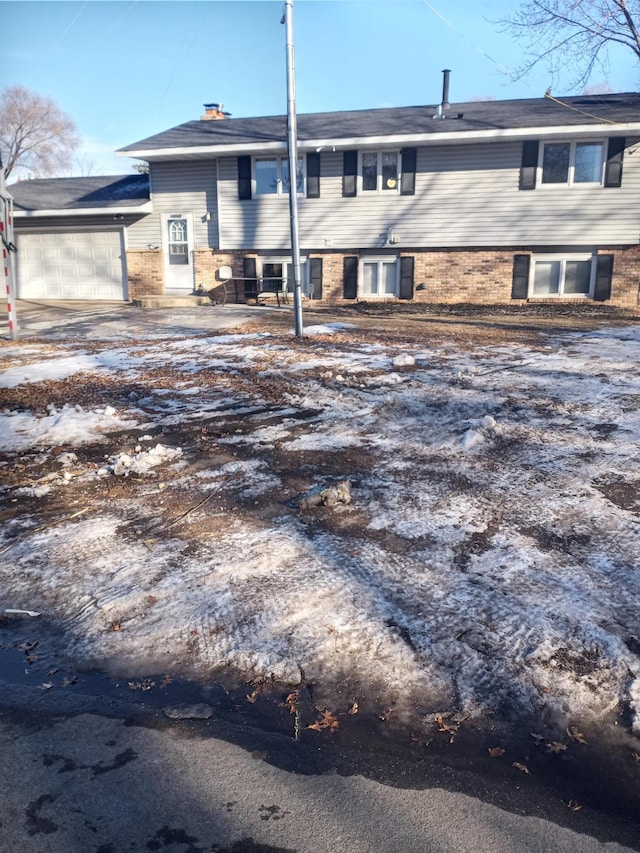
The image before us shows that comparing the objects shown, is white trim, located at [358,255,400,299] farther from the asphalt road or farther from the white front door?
the asphalt road

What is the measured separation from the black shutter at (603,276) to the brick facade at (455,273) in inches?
5.1

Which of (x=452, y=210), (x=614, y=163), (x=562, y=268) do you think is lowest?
(x=562, y=268)

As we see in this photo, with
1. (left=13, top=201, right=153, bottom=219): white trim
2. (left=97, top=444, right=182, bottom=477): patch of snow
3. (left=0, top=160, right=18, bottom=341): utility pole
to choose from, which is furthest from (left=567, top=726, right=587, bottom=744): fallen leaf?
(left=13, top=201, right=153, bottom=219): white trim

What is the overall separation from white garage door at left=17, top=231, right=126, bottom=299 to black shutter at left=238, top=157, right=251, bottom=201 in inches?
170

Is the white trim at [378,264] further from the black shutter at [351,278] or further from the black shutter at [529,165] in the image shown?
the black shutter at [529,165]

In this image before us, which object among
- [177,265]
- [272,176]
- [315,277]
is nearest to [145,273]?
[177,265]

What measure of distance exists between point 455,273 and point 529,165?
3293 mm

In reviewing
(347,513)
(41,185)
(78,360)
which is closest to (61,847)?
(347,513)

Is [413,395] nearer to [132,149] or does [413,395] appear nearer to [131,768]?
[131,768]

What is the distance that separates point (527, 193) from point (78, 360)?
13083mm

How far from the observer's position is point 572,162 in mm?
17375

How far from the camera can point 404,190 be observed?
60.6ft

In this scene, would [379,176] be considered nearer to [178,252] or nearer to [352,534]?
[178,252]

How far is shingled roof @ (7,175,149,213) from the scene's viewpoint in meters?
20.8
